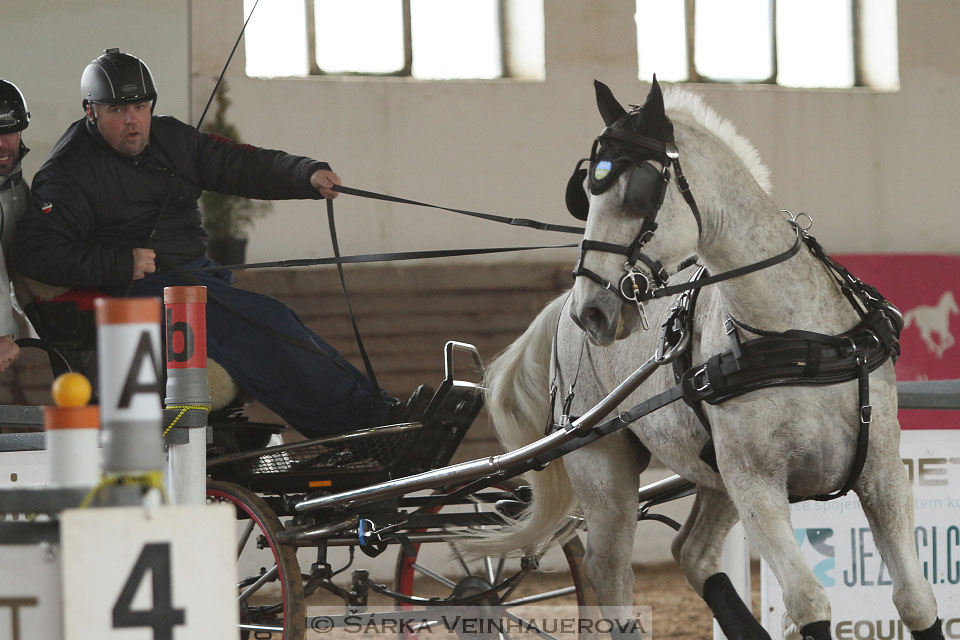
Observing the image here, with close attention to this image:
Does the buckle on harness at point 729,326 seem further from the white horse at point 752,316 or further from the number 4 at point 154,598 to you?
the number 4 at point 154,598

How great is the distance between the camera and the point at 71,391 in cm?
130

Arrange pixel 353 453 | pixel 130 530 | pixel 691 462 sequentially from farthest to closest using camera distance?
1. pixel 353 453
2. pixel 691 462
3. pixel 130 530

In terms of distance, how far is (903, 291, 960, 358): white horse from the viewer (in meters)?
6.18

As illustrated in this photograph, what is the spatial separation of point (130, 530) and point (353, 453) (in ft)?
6.73

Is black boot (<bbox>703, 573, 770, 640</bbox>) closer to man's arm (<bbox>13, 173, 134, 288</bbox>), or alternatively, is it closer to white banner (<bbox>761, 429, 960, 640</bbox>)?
white banner (<bbox>761, 429, 960, 640</bbox>)

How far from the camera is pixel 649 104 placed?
2307 millimetres

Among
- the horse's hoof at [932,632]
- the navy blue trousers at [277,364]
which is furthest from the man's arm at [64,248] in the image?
the horse's hoof at [932,632]

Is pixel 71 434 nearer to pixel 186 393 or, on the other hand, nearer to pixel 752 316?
pixel 186 393

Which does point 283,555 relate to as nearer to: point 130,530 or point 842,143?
point 130,530

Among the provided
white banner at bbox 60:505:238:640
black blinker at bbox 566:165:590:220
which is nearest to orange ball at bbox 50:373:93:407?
white banner at bbox 60:505:238:640

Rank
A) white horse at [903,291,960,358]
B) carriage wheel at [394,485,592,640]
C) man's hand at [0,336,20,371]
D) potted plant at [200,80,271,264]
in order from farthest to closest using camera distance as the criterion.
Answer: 1. white horse at [903,291,960,358]
2. potted plant at [200,80,271,264]
3. carriage wheel at [394,485,592,640]
4. man's hand at [0,336,20,371]

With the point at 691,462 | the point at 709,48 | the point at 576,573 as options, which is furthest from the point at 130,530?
the point at 709,48

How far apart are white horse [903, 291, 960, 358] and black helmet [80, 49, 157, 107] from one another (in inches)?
178

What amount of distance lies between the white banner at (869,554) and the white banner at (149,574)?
7.59 feet
